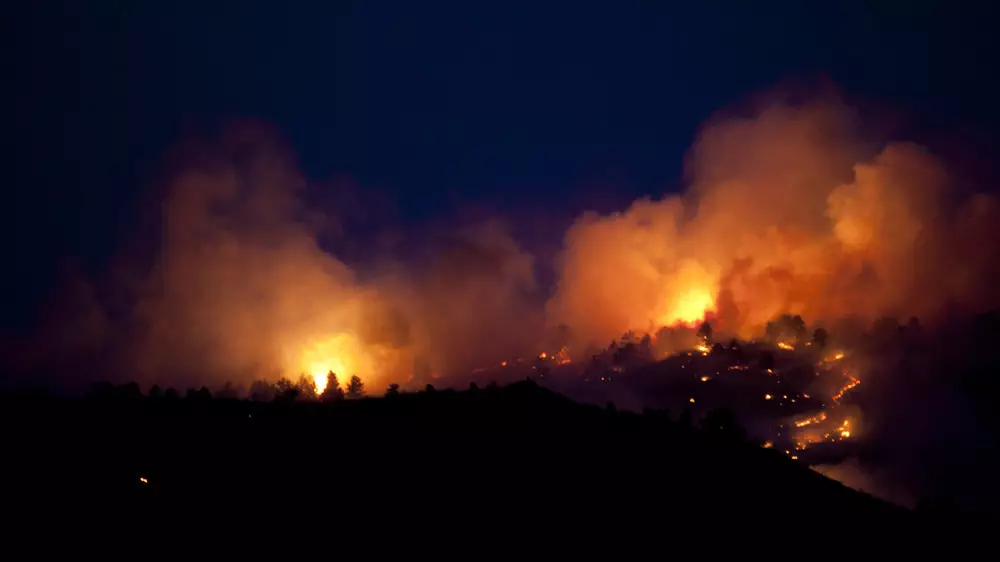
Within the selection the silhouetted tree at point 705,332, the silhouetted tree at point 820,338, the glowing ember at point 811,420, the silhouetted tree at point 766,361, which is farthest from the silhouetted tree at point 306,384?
the silhouetted tree at point 820,338

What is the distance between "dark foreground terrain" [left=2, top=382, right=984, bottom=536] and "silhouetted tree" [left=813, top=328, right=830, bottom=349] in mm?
46903

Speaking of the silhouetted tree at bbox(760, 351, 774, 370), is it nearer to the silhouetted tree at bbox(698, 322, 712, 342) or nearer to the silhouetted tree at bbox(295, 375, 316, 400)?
the silhouetted tree at bbox(698, 322, 712, 342)

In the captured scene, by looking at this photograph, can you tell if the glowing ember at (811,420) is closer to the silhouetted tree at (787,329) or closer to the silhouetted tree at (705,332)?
the silhouetted tree at (787,329)

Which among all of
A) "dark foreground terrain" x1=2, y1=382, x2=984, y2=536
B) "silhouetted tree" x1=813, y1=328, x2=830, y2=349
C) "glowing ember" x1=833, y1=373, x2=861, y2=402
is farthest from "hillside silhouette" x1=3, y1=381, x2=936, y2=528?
"silhouetted tree" x1=813, y1=328, x2=830, y2=349

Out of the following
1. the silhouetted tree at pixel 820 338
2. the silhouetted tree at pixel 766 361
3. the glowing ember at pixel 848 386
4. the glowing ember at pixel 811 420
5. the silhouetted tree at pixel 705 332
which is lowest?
the glowing ember at pixel 811 420

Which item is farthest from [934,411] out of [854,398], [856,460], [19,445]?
[19,445]

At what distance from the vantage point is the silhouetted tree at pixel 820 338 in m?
63.4

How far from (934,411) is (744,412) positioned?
1350cm

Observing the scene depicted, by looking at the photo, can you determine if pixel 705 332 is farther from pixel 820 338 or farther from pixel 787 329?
pixel 820 338

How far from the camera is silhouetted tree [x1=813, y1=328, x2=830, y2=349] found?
63438mm

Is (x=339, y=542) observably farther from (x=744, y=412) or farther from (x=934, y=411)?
(x=934, y=411)

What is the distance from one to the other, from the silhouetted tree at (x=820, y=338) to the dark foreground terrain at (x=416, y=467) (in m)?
46.9

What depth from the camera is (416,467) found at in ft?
50.6

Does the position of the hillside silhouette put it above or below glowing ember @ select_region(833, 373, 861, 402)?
below
